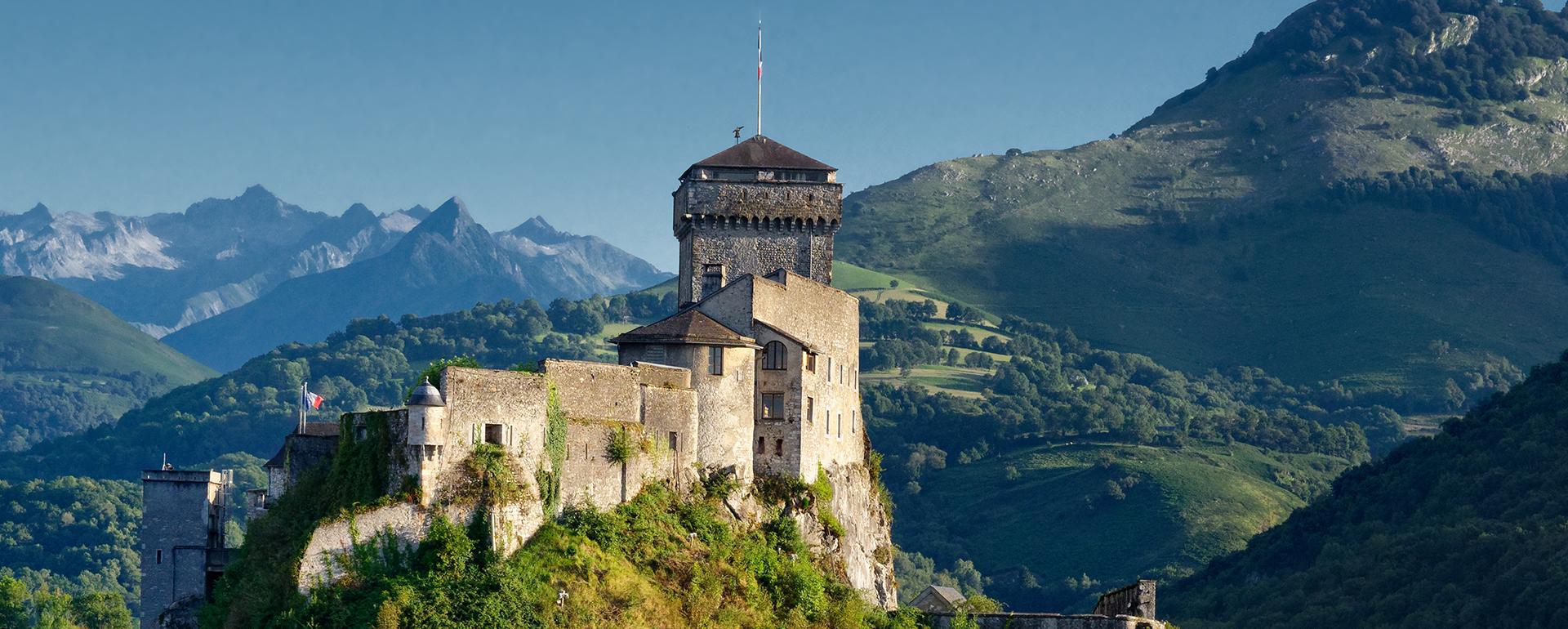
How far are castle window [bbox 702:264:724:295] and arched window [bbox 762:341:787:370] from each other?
8884mm

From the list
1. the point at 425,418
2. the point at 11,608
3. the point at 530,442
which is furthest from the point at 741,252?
the point at 11,608

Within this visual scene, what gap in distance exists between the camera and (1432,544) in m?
125

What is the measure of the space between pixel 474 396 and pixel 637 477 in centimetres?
779

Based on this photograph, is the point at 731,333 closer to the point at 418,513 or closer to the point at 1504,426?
the point at 418,513

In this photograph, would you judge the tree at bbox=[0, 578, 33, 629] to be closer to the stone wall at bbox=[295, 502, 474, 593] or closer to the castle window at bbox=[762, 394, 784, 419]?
the stone wall at bbox=[295, 502, 474, 593]

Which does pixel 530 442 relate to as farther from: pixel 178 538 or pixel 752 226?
pixel 752 226

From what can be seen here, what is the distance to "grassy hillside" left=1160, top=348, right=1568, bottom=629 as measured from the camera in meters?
116

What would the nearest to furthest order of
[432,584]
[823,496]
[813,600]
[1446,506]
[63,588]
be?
[432,584] → [813,600] → [823,496] → [1446,506] → [63,588]

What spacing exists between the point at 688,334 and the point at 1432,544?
67319 millimetres

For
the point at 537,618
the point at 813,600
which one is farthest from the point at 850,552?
the point at 537,618

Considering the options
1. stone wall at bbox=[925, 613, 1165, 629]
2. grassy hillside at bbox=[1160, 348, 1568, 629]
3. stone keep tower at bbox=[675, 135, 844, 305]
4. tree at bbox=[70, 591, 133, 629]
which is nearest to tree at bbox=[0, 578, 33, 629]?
tree at bbox=[70, 591, 133, 629]

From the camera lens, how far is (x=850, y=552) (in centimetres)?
7925

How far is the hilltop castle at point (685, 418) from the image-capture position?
204 feet

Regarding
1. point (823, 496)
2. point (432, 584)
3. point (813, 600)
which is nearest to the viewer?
point (432, 584)
